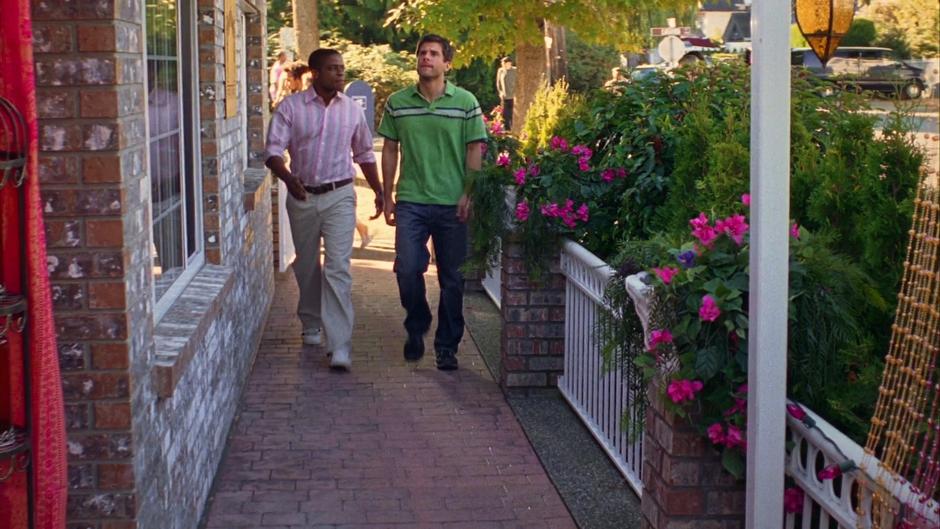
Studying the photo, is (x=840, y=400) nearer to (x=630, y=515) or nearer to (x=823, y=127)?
(x=630, y=515)

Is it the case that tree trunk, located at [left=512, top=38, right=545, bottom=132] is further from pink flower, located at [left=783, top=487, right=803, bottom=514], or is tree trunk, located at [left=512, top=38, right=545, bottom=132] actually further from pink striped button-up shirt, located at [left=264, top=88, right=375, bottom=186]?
pink flower, located at [left=783, top=487, right=803, bottom=514]

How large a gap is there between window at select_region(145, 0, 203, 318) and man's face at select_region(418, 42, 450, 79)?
1.88 meters

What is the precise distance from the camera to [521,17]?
14484 millimetres

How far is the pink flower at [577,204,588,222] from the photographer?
7203 millimetres

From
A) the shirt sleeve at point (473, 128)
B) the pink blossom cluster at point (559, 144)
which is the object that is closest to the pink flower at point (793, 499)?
the pink blossom cluster at point (559, 144)

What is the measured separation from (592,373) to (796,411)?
292 centimetres

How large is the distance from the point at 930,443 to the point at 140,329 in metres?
2.35

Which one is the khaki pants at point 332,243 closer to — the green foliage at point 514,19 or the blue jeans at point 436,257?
the blue jeans at point 436,257

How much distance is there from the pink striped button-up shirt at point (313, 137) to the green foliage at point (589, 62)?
22.0 meters

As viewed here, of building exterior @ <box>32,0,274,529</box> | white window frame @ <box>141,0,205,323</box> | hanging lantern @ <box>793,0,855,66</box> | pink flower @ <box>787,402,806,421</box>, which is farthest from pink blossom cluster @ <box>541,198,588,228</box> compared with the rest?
hanging lantern @ <box>793,0,855,66</box>

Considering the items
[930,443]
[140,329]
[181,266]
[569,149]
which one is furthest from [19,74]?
[569,149]

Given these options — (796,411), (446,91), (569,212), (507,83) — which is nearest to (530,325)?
(569,212)

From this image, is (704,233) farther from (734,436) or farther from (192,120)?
(192,120)

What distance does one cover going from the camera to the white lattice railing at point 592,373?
5961 millimetres
